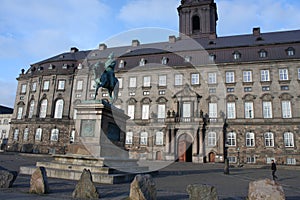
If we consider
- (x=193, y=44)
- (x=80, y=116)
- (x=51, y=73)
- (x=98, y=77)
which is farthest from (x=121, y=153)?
(x=51, y=73)

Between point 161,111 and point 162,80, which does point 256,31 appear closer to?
point 162,80

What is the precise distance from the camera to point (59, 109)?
41.8 m

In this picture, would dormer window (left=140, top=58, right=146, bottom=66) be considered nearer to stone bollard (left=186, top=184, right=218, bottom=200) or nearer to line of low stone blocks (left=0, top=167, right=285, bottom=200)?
line of low stone blocks (left=0, top=167, right=285, bottom=200)

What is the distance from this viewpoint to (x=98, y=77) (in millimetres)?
14172

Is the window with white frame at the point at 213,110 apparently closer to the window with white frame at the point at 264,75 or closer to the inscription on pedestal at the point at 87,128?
the window with white frame at the point at 264,75

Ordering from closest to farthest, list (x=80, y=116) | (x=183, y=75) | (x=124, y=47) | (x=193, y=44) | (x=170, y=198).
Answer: (x=170, y=198), (x=80, y=116), (x=183, y=75), (x=193, y=44), (x=124, y=47)

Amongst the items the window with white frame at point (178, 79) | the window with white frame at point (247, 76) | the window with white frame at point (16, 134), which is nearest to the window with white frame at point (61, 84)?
the window with white frame at point (16, 134)

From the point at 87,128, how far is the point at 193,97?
24087 mm

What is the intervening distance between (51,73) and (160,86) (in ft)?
64.4

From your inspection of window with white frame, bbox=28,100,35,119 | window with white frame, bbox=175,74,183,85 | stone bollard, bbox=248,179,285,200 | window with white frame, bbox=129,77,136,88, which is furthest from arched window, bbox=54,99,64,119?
stone bollard, bbox=248,179,285,200

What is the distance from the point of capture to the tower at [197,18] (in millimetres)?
45375

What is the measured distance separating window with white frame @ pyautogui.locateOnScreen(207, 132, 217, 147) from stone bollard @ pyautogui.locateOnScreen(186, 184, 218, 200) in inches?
1081

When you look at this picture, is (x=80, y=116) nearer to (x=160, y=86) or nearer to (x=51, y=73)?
(x=160, y=86)

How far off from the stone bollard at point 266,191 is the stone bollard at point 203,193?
0.81 metres
